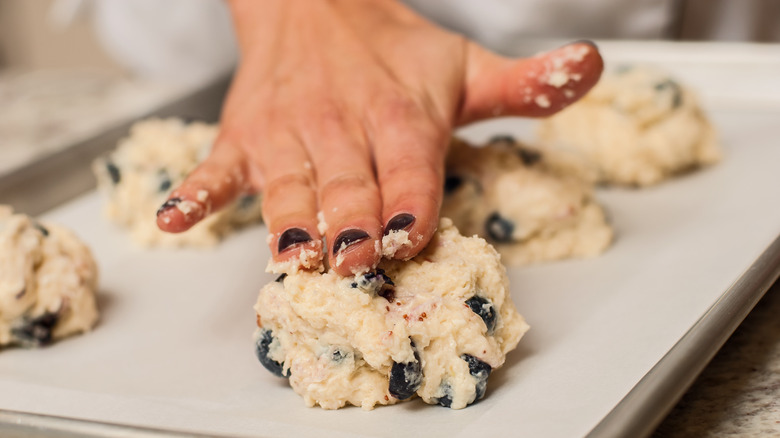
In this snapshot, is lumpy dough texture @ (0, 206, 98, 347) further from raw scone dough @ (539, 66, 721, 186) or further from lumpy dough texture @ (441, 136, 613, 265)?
raw scone dough @ (539, 66, 721, 186)

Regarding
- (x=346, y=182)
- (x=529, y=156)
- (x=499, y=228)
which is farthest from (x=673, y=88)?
(x=346, y=182)

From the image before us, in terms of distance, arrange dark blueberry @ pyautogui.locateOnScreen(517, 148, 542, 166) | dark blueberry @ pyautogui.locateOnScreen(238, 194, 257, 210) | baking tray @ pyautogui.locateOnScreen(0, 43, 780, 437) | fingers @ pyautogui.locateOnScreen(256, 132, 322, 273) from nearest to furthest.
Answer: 1. baking tray @ pyautogui.locateOnScreen(0, 43, 780, 437)
2. fingers @ pyautogui.locateOnScreen(256, 132, 322, 273)
3. dark blueberry @ pyautogui.locateOnScreen(517, 148, 542, 166)
4. dark blueberry @ pyautogui.locateOnScreen(238, 194, 257, 210)

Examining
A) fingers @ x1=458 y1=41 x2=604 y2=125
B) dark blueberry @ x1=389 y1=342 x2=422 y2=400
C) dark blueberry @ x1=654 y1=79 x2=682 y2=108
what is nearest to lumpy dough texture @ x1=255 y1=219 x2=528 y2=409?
dark blueberry @ x1=389 y1=342 x2=422 y2=400

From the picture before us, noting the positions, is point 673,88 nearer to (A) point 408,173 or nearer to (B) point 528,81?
(B) point 528,81

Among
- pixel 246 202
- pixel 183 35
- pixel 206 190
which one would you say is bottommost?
pixel 183 35

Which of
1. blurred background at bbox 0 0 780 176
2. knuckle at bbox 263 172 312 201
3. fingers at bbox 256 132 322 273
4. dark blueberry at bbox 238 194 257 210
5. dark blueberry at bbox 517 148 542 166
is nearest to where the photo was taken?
fingers at bbox 256 132 322 273

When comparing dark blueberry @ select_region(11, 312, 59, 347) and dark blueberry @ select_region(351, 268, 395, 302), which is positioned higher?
dark blueberry @ select_region(351, 268, 395, 302)

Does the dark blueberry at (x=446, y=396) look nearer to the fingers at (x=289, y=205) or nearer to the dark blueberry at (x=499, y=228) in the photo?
the fingers at (x=289, y=205)

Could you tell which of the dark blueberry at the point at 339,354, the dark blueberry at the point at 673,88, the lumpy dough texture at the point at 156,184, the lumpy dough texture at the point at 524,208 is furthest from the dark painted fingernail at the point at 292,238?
the dark blueberry at the point at 673,88
